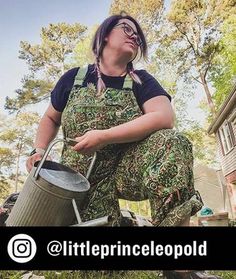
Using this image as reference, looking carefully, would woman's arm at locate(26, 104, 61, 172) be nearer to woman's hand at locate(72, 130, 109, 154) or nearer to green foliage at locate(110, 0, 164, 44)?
woman's hand at locate(72, 130, 109, 154)

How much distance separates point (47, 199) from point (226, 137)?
839 centimetres

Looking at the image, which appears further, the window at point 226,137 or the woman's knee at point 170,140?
the window at point 226,137

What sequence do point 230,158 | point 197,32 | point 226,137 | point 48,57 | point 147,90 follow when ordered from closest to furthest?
point 147,90 < point 230,158 < point 226,137 < point 48,57 < point 197,32

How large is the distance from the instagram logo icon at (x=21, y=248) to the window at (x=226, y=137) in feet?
26.7

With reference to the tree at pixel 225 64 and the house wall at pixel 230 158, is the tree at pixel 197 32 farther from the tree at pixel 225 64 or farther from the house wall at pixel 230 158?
the house wall at pixel 230 158

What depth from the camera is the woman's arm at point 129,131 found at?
957mm

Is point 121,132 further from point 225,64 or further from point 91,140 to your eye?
point 225,64

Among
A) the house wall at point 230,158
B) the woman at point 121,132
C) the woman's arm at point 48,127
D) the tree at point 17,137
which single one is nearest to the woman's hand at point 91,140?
the woman at point 121,132

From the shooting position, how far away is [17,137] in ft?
45.8

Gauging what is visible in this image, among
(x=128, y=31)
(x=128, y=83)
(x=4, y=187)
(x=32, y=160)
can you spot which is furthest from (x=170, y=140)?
(x=4, y=187)

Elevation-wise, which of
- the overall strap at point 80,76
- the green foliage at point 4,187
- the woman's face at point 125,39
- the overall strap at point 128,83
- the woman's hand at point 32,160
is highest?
the woman's face at point 125,39

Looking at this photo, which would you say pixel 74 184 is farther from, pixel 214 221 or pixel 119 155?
pixel 214 221

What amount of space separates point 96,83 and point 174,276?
76 cm

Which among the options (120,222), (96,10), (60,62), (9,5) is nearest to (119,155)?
(120,222)
